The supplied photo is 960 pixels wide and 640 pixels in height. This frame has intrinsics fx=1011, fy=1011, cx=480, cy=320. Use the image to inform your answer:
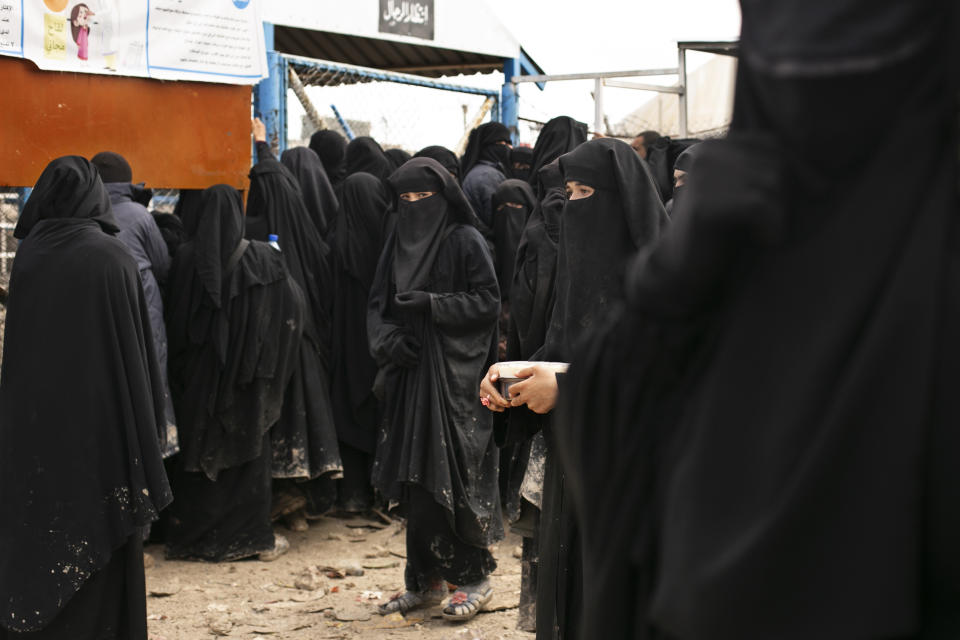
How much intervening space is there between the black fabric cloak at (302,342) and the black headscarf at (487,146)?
170 cm

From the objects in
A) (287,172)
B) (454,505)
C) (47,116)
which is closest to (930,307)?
(454,505)

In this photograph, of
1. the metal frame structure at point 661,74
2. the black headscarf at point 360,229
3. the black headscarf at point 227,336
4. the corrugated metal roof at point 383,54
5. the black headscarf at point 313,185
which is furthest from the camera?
the corrugated metal roof at point 383,54

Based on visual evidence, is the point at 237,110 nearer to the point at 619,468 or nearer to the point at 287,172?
the point at 287,172

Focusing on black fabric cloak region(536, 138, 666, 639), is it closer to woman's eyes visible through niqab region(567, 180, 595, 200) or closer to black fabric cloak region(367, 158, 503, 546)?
woman's eyes visible through niqab region(567, 180, 595, 200)

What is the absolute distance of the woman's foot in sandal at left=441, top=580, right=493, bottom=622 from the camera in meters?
4.31

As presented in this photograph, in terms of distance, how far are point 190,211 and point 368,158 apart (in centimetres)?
153

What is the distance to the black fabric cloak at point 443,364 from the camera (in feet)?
14.1

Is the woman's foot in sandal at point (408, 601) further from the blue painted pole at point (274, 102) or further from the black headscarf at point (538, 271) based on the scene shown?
the blue painted pole at point (274, 102)

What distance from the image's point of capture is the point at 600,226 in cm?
276

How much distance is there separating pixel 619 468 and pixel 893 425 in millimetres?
370

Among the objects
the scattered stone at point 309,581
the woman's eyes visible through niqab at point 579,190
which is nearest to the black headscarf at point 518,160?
the scattered stone at point 309,581

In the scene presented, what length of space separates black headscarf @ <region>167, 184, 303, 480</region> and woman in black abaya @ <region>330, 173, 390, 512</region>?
0.57 metres

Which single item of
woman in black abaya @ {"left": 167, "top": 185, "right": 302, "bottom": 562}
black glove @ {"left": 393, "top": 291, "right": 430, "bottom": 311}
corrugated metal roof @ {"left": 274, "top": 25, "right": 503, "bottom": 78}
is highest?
corrugated metal roof @ {"left": 274, "top": 25, "right": 503, "bottom": 78}

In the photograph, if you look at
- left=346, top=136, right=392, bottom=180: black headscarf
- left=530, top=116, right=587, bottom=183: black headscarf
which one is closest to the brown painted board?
left=346, top=136, right=392, bottom=180: black headscarf
